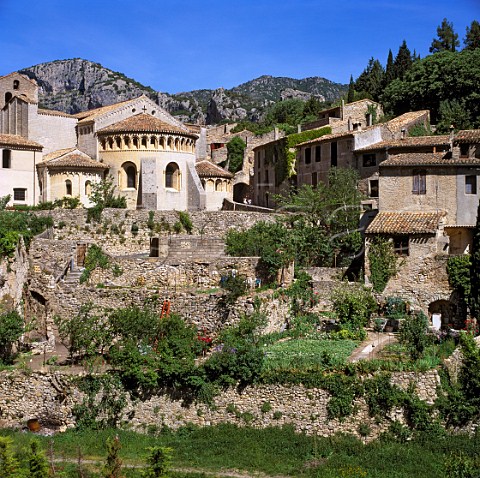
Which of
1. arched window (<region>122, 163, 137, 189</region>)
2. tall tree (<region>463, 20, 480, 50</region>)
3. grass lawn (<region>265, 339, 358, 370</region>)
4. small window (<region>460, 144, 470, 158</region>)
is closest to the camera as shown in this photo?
grass lawn (<region>265, 339, 358, 370</region>)

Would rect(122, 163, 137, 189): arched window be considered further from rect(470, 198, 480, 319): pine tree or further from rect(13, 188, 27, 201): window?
rect(470, 198, 480, 319): pine tree

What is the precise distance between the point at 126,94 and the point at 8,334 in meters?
138

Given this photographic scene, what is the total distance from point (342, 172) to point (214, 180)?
13753mm

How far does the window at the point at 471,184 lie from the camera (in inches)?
1315

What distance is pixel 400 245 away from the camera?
3156 cm

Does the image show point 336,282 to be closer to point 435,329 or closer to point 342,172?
point 435,329

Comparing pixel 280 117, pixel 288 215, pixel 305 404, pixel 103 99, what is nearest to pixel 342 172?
pixel 288 215

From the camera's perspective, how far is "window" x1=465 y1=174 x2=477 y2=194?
3341cm

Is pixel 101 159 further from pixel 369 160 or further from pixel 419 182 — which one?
pixel 419 182

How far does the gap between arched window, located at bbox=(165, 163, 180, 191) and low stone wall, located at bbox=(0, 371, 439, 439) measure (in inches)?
967

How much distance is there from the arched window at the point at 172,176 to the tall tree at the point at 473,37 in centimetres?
3591

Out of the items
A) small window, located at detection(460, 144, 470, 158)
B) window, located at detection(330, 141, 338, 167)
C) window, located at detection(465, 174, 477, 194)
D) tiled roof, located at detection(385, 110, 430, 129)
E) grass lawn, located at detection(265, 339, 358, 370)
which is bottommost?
grass lawn, located at detection(265, 339, 358, 370)

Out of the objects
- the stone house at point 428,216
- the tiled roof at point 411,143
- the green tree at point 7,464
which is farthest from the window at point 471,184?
the green tree at point 7,464

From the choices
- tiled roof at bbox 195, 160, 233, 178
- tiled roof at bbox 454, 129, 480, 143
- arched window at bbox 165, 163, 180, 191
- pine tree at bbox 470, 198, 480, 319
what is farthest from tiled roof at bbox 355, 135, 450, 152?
pine tree at bbox 470, 198, 480, 319
